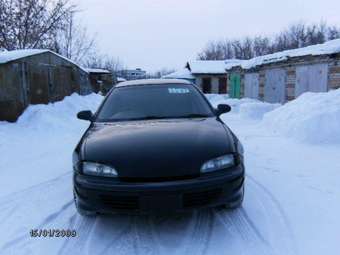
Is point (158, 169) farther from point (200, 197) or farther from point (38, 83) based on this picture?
point (38, 83)

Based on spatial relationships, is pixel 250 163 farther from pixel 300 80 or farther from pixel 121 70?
pixel 121 70

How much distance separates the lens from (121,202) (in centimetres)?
315

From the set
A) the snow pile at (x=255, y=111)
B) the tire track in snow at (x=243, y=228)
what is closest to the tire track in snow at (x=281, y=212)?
the tire track in snow at (x=243, y=228)

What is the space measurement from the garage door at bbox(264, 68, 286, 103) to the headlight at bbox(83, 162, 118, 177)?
55.0 ft

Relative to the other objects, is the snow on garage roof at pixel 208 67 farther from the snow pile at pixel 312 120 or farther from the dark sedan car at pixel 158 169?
the dark sedan car at pixel 158 169

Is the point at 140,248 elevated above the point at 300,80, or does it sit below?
below

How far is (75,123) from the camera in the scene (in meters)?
11.4

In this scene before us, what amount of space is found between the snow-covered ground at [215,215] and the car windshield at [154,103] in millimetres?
1237

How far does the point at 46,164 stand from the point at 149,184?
3901 millimetres

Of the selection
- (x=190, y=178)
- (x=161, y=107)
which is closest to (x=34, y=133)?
(x=161, y=107)

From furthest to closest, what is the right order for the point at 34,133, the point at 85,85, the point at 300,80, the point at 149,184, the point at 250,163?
the point at 85,85 → the point at 300,80 → the point at 34,133 → the point at 250,163 → the point at 149,184

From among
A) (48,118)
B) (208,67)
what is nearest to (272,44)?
(208,67)

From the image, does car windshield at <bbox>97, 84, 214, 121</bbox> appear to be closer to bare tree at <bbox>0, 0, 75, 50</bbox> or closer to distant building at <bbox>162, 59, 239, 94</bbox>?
bare tree at <bbox>0, 0, 75, 50</bbox>

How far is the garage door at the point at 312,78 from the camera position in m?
14.6
